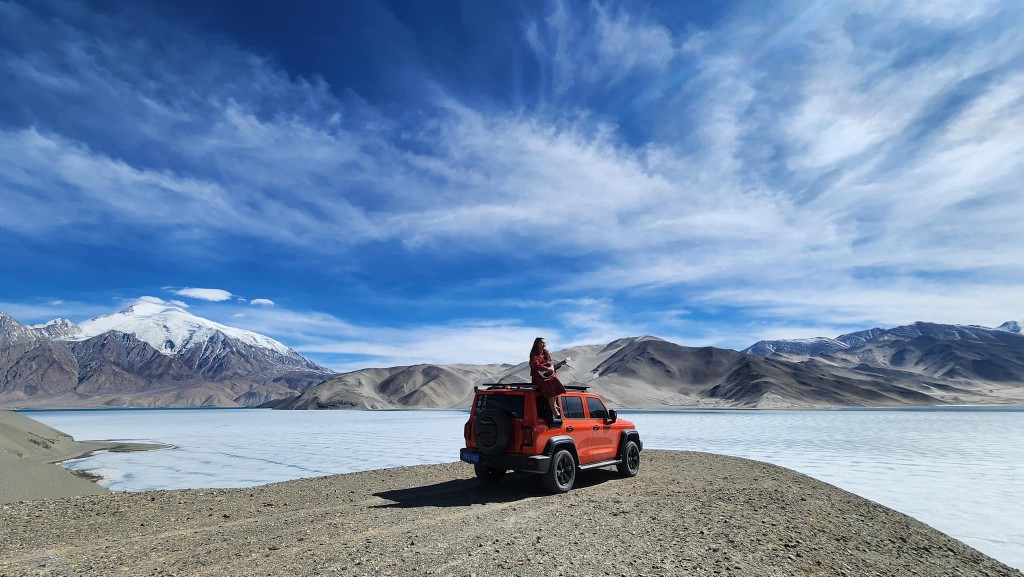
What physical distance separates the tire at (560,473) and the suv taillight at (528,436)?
1.95 feet

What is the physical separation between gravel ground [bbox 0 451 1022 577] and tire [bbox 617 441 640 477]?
1185 mm

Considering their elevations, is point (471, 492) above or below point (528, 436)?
below

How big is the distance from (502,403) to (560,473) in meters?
1.86

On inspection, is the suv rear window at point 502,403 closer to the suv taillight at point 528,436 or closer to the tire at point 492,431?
the tire at point 492,431

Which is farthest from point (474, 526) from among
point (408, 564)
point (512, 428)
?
point (512, 428)

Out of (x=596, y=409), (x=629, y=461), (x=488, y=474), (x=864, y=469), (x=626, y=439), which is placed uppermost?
(x=596, y=409)

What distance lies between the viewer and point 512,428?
1124 cm

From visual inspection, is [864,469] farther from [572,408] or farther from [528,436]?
[528,436]

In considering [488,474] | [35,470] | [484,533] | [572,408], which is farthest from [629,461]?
[35,470]

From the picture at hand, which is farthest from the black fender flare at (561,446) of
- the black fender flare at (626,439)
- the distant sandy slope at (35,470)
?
the distant sandy slope at (35,470)

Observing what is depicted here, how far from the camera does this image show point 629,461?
44.6 feet

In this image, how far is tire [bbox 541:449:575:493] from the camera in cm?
1116

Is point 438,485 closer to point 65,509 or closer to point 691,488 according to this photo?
point 691,488

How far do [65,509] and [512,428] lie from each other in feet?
27.1
